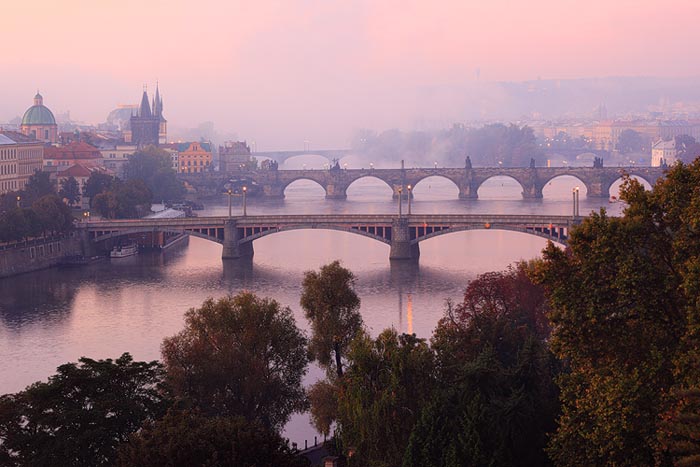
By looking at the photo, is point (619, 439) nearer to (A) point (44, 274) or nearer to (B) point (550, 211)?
(A) point (44, 274)

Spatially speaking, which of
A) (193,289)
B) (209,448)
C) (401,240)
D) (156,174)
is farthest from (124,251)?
(209,448)

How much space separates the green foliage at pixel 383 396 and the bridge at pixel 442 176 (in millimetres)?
78750

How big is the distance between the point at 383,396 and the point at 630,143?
17735 centimetres

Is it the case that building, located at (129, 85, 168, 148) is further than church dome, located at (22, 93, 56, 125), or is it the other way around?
building, located at (129, 85, 168, 148)

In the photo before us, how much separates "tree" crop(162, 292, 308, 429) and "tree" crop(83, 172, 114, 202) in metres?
49.9

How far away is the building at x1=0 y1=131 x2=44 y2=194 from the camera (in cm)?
8025

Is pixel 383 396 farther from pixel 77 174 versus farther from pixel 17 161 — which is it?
pixel 77 174

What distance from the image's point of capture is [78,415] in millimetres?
22672

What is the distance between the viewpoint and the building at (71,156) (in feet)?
311

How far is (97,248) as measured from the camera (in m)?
63.6

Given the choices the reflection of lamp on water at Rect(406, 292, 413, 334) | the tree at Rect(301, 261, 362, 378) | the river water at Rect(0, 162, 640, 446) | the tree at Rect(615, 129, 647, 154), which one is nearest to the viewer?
the tree at Rect(301, 261, 362, 378)

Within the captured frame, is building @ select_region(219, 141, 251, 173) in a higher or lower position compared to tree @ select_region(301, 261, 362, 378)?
higher

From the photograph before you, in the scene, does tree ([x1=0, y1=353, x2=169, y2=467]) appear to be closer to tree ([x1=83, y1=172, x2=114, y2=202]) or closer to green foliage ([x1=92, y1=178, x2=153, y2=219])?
green foliage ([x1=92, y1=178, x2=153, y2=219])

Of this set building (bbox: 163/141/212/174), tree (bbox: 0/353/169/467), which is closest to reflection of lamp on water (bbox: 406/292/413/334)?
tree (bbox: 0/353/169/467)
